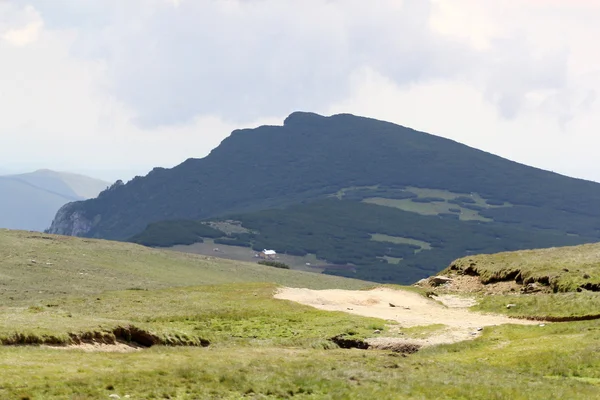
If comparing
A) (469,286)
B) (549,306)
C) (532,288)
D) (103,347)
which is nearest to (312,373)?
(103,347)

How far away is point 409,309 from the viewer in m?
62.2

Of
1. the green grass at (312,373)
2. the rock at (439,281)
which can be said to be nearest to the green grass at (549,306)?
the green grass at (312,373)

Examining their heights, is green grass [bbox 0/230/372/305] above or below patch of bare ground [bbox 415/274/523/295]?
below

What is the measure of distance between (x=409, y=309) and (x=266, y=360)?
27.4 m

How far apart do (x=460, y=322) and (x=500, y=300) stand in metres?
9.42

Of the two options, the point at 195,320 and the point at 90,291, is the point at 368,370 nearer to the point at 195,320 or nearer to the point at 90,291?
the point at 195,320

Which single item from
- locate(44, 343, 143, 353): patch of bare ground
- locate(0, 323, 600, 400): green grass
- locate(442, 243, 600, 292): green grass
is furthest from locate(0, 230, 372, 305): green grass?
locate(0, 323, 600, 400): green grass

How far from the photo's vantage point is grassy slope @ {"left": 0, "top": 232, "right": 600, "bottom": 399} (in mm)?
28969

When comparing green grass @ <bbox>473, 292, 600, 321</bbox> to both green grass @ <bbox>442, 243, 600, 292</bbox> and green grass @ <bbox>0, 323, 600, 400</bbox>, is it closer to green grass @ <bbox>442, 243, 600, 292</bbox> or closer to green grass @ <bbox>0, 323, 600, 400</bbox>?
green grass @ <bbox>442, 243, 600, 292</bbox>

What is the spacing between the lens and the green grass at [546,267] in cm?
6353

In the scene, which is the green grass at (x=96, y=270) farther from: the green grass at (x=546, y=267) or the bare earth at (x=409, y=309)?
the green grass at (x=546, y=267)

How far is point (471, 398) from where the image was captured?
3003 cm

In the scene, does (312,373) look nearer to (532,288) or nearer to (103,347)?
(103,347)

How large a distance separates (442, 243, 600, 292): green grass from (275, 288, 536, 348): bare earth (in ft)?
19.8
